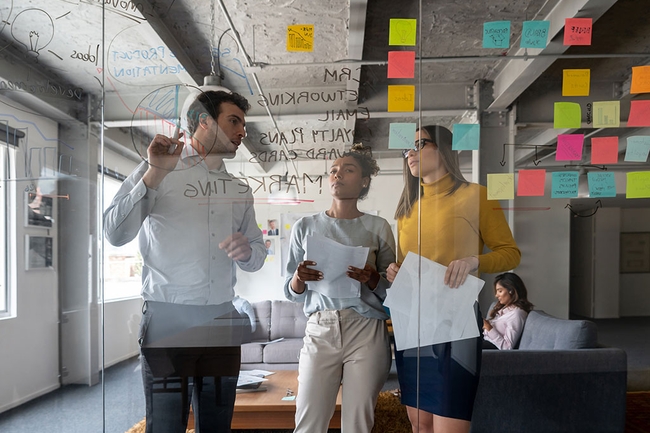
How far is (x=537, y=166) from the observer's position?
1.67 m

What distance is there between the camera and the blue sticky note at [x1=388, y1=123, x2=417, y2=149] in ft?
5.26

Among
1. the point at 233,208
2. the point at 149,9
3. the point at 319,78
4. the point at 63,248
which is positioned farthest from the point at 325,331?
the point at 149,9

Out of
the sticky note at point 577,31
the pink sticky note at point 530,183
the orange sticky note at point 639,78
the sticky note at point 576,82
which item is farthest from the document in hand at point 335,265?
the orange sticky note at point 639,78

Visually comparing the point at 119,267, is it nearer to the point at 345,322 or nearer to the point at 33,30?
the point at 345,322

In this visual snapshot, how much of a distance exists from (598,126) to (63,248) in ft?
7.14

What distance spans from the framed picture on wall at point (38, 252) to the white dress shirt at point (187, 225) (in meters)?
0.37

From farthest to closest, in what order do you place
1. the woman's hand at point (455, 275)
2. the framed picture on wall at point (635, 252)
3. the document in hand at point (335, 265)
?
1. the framed picture on wall at point (635, 252)
2. the woman's hand at point (455, 275)
3. the document in hand at point (335, 265)

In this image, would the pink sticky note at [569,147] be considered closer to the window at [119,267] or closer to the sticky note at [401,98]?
the sticky note at [401,98]

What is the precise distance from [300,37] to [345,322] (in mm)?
1059

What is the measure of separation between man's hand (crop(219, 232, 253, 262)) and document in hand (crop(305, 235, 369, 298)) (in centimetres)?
25

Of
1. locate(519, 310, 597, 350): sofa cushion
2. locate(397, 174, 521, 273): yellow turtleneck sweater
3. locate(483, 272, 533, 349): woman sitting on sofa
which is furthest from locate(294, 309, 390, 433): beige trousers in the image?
locate(519, 310, 597, 350): sofa cushion

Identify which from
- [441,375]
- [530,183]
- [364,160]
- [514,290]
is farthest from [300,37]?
[441,375]

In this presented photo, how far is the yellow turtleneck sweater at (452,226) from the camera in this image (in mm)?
1598

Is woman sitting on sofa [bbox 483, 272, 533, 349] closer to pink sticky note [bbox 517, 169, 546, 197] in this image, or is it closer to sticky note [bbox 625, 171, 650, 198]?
pink sticky note [bbox 517, 169, 546, 197]
